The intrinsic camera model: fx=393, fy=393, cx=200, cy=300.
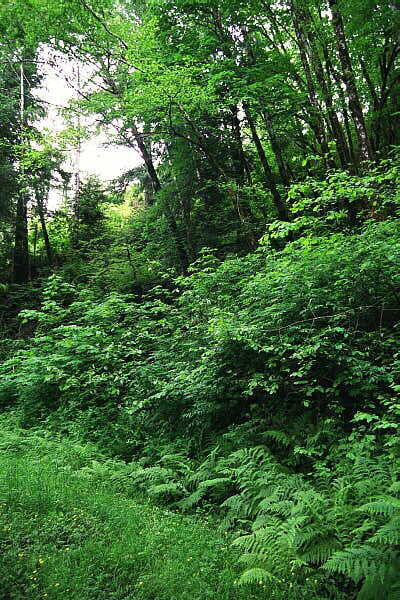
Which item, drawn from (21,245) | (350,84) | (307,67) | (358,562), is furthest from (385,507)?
(21,245)

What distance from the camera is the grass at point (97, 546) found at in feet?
10.8

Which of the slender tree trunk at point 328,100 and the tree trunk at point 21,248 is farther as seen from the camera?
the tree trunk at point 21,248

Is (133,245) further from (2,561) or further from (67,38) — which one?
(2,561)

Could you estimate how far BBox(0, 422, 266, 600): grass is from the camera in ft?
10.8

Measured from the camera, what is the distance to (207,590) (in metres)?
3.30

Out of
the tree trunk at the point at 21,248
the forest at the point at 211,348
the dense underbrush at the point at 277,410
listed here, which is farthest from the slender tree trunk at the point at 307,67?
the tree trunk at the point at 21,248

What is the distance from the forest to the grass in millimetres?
22

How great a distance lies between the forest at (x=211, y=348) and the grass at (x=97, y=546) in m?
0.02

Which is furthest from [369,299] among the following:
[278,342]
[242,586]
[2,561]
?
[2,561]

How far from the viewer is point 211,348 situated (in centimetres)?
750

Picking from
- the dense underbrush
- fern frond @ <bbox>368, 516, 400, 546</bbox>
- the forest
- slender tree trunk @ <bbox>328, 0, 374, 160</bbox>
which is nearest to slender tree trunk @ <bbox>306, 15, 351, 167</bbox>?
the forest

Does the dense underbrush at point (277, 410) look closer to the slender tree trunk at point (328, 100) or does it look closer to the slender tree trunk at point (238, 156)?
the slender tree trunk at point (328, 100)

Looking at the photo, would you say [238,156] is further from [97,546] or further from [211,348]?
[97,546]

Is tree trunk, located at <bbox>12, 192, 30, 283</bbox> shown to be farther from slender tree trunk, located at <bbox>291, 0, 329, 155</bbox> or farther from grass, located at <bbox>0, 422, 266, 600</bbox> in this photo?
grass, located at <bbox>0, 422, 266, 600</bbox>
